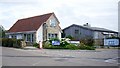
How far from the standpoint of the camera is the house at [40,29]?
46.5 meters

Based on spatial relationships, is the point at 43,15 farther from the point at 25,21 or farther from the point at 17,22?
the point at 17,22

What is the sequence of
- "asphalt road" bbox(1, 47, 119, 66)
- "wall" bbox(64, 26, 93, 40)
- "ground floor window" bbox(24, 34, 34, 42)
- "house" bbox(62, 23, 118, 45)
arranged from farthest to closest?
"wall" bbox(64, 26, 93, 40) → "house" bbox(62, 23, 118, 45) → "ground floor window" bbox(24, 34, 34, 42) → "asphalt road" bbox(1, 47, 119, 66)

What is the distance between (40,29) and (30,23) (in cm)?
496

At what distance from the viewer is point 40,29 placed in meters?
46.7

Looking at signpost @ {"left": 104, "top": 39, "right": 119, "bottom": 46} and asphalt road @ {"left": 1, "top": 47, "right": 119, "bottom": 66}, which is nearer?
asphalt road @ {"left": 1, "top": 47, "right": 119, "bottom": 66}

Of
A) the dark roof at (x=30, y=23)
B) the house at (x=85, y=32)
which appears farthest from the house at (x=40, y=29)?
the house at (x=85, y=32)

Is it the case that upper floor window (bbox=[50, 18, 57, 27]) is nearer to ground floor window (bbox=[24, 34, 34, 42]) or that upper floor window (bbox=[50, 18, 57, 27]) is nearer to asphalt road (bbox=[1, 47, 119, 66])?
ground floor window (bbox=[24, 34, 34, 42])

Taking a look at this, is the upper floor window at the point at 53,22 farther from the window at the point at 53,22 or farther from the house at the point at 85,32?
the house at the point at 85,32

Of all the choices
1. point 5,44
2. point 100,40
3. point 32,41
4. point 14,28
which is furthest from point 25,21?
point 100,40

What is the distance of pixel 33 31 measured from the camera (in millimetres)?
46125

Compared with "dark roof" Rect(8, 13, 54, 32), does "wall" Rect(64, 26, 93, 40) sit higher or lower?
lower

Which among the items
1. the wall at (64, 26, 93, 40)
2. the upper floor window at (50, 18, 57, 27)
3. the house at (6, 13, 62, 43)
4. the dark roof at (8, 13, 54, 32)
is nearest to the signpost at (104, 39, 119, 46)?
the wall at (64, 26, 93, 40)

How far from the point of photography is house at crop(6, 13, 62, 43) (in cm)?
4653

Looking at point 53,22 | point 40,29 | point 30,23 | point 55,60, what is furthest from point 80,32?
point 55,60
